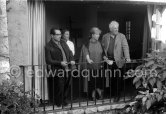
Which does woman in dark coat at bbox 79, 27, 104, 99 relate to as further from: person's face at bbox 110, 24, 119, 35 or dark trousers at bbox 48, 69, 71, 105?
dark trousers at bbox 48, 69, 71, 105

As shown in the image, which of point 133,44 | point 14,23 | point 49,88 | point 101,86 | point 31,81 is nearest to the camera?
point 14,23

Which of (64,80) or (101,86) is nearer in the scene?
(64,80)

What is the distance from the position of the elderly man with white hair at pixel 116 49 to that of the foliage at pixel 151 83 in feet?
1.22

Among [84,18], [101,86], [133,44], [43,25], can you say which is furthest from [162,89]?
[84,18]

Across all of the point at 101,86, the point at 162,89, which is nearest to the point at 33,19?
the point at 101,86

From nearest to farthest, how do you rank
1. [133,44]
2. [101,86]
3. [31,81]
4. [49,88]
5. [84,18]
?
[31,81] → [49,88] → [101,86] → [133,44] → [84,18]

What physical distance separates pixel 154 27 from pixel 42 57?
289 cm

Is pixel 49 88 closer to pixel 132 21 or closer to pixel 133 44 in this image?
pixel 133 44

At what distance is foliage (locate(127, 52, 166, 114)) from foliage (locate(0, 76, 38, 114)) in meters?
2.32

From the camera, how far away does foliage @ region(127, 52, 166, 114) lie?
5.66 m

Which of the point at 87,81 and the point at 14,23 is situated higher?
the point at 14,23

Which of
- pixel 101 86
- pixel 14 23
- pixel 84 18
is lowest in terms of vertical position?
pixel 101 86

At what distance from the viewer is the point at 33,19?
19.3 feet

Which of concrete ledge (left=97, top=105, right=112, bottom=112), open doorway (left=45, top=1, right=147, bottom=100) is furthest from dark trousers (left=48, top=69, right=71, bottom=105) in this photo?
open doorway (left=45, top=1, right=147, bottom=100)
